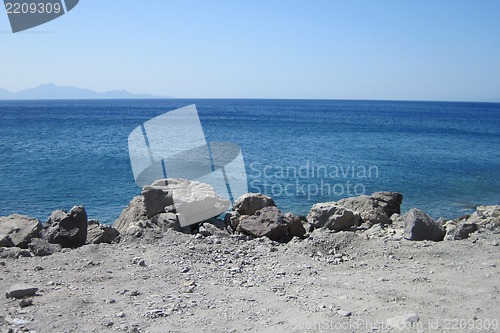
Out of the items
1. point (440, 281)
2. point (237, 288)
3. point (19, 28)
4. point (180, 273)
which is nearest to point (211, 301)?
point (237, 288)

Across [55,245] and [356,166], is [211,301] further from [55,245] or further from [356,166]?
[356,166]

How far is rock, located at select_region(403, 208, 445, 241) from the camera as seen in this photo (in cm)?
927

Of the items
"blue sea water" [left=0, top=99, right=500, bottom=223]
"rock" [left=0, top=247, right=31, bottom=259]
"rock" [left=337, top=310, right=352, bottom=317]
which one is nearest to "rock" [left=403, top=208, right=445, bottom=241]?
"rock" [left=337, top=310, right=352, bottom=317]

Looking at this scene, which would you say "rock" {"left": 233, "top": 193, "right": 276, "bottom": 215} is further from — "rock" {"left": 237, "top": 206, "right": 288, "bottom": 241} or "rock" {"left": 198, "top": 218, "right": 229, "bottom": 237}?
"rock" {"left": 198, "top": 218, "right": 229, "bottom": 237}

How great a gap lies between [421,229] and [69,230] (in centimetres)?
697

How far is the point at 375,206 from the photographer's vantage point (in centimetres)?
1254

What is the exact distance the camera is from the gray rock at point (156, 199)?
10672mm

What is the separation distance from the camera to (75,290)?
6820mm

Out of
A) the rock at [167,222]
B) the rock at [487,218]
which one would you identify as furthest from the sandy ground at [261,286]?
the rock at [487,218]

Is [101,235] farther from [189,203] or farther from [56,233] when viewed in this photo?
[189,203]

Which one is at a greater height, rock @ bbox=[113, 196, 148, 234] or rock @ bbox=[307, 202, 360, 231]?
rock @ bbox=[113, 196, 148, 234]

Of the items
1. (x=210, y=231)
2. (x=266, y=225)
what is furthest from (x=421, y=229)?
(x=210, y=231)

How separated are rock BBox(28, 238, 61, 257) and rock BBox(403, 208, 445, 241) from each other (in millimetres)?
6699

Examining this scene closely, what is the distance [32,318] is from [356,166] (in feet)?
84.8
